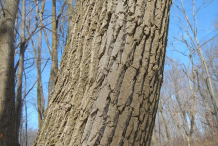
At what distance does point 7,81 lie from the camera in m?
2.39

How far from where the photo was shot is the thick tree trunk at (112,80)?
707 millimetres

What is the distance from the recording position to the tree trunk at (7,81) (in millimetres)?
2248

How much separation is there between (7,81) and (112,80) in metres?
2.21

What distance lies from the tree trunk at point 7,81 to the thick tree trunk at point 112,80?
1706 millimetres

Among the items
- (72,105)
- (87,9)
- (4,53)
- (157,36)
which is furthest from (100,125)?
(4,53)

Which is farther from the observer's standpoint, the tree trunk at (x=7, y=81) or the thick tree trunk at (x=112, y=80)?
the tree trunk at (x=7, y=81)

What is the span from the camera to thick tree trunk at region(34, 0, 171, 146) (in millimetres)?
707

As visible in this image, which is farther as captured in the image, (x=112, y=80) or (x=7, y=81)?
(x=7, y=81)

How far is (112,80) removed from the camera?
0.73 m

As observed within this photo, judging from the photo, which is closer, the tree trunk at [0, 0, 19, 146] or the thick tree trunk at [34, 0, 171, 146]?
the thick tree trunk at [34, 0, 171, 146]

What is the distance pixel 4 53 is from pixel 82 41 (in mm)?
2099

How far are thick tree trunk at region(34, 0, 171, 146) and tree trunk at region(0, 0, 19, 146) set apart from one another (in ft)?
5.60

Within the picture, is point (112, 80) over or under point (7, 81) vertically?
under

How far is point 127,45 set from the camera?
0.77 meters
